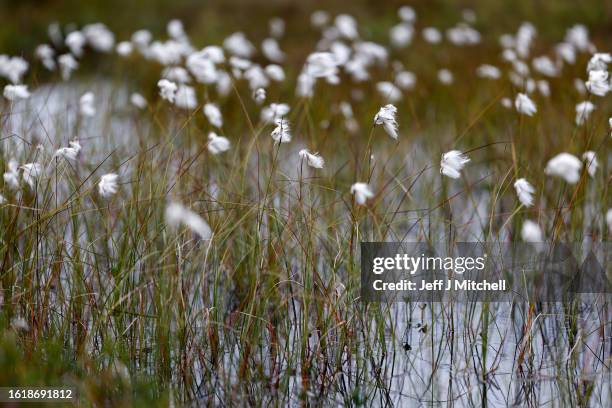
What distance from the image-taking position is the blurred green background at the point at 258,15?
10297 mm

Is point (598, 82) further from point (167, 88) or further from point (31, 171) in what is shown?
point (31, 171)

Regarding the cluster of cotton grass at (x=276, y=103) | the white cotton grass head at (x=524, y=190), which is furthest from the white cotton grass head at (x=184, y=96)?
the white cotton grass head at (x=524, y=190)

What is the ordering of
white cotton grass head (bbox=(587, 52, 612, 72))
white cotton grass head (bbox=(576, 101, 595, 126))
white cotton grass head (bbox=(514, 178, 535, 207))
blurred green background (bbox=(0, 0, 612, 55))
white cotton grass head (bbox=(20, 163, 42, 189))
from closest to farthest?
white cotton grass head (bbox=(514, 178, 535, 207)) → white cotton grass head (bbox=(20, 163, 42, 189)) → white cotton grass head (bbox=(587, 52, 612, 72)) → white cotton grass head (bbox=(576, 101, 595, 126)) → blurred green background (bbox=(0, 0, 612, 55))

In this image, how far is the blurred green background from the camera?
10297 mm

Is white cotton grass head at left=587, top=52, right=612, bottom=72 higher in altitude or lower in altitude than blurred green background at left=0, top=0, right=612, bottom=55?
lower

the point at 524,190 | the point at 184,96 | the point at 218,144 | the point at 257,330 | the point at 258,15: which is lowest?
the point at 257,330

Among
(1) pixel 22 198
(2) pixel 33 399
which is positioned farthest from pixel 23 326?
(1) pixel 22 198

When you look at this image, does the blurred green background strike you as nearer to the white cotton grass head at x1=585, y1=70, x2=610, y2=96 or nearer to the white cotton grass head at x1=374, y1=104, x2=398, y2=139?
the white cotton grass head at x1=585, y1=70, x2=610, y2=96

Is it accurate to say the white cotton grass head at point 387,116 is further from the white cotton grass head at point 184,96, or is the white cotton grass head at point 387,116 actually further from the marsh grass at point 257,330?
the white cotton grass head at point 184,96

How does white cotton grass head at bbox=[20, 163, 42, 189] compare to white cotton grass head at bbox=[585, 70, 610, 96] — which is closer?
white cotton grass head at bbox=[20, 163, 42, 189]

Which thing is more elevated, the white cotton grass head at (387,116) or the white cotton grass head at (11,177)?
the white cotton grass head at (387,116)

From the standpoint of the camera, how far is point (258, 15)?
12.2 metres

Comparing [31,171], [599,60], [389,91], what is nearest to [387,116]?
[599,60]

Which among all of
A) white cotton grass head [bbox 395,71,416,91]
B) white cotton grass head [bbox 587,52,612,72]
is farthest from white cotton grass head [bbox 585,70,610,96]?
white cotton grass head [bbox 395,71,416,91]
